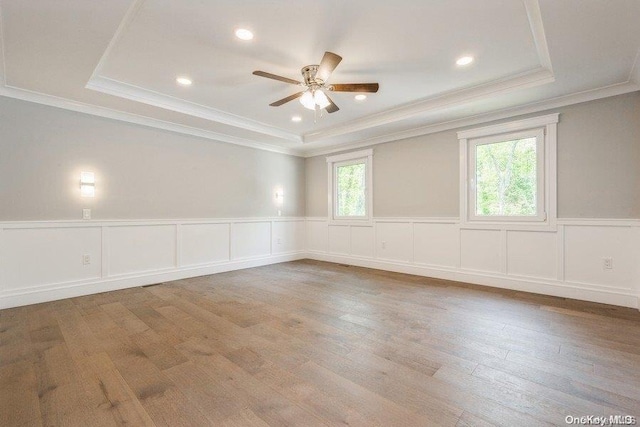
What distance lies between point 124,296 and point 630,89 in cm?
668

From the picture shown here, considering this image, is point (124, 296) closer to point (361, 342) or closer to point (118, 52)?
point (118, 52)

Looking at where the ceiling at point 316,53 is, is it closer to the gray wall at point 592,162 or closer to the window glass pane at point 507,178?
the gray wall at point 592,162

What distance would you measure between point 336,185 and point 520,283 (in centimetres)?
380

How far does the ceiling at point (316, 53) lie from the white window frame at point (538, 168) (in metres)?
0.21

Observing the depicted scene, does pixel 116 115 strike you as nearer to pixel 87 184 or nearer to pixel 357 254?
pixel 87 184

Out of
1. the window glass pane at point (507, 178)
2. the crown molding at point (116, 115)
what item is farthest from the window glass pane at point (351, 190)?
the window glass pane at point (507, 178)

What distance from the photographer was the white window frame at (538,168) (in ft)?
12.5

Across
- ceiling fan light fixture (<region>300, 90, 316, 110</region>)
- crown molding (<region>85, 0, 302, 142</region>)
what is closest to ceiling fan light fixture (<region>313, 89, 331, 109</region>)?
ceiling fan light fixture (<region>300, 90, 316, 110</region>)

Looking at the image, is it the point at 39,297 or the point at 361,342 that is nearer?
the point at 361,342

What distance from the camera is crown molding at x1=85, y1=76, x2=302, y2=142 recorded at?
3.39 m

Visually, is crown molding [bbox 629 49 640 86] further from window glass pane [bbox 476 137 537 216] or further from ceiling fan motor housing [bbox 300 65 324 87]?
ceiling fan motor housing [bbox 300 65 324 87]

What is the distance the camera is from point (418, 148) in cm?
509

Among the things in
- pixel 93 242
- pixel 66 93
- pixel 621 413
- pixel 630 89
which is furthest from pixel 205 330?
pixel 630 89

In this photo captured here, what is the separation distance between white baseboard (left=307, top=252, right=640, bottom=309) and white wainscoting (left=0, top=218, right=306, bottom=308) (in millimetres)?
2623
